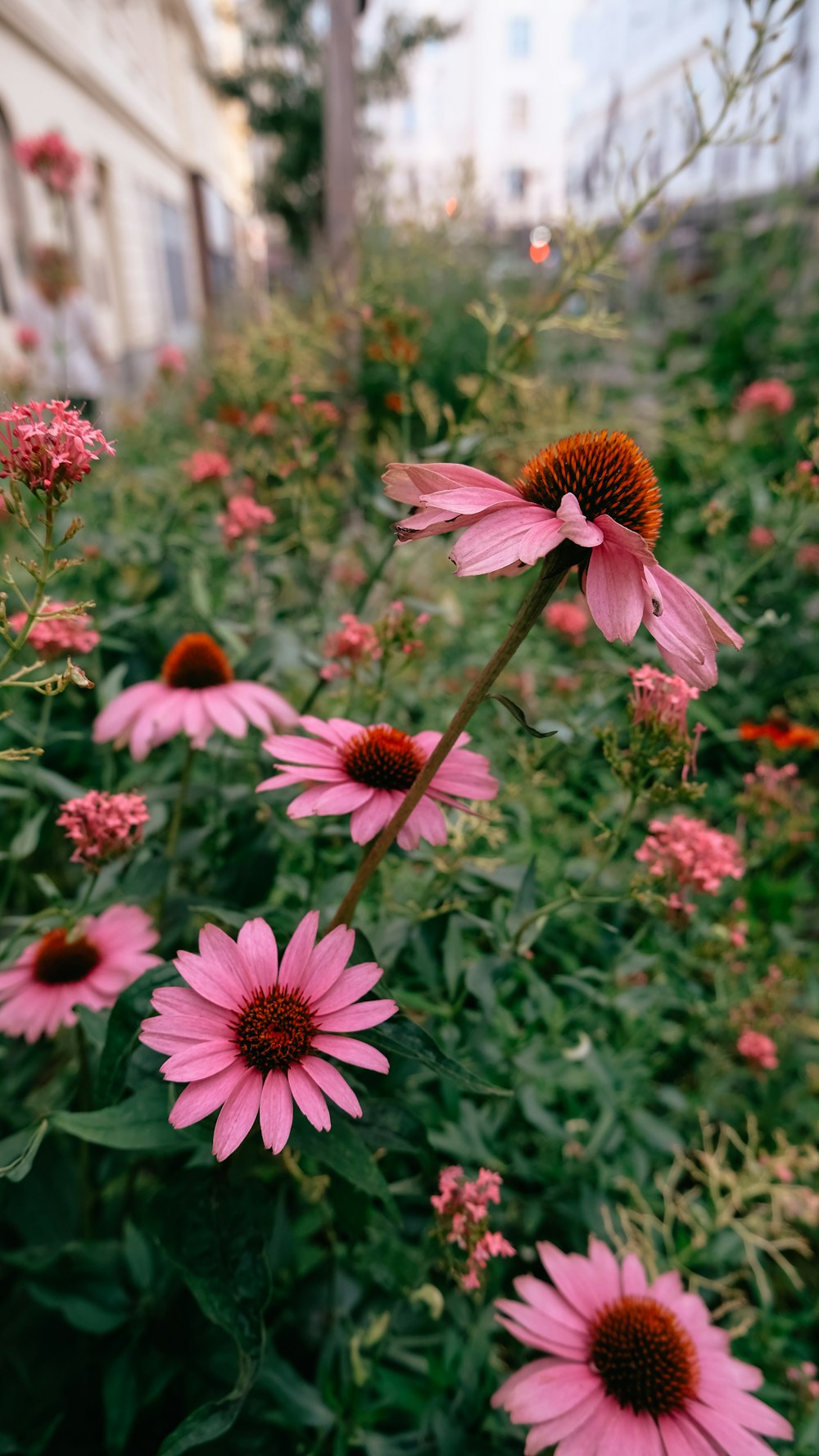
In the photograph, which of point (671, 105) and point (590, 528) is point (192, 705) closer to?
point (590, 528)

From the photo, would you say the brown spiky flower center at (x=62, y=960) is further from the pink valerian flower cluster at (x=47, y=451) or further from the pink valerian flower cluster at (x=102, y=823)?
the pink valerian flower cluster at (x=47, y=451)

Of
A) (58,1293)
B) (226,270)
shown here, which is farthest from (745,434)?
(226,270)

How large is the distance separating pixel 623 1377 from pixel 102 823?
1.92 ft

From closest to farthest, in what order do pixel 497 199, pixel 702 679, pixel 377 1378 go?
pixel 702 679, pixel 377 1378, pixel 497 199

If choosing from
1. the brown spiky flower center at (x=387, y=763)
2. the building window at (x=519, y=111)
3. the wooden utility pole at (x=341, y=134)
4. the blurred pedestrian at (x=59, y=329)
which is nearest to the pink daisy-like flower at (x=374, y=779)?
the brown spiky flower center at (x=387, y=763)

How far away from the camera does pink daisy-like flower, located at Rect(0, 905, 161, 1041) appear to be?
2.36ft

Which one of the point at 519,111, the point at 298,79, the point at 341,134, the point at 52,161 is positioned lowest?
the point at 52,161

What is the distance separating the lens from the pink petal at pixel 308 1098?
45 cm

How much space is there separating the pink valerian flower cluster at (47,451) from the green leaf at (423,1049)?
371 millimetres

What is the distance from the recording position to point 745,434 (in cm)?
222

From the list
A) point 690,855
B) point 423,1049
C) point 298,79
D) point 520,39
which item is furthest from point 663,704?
point 520,39

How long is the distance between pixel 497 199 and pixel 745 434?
4660mm

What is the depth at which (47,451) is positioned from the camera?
18.4 inches

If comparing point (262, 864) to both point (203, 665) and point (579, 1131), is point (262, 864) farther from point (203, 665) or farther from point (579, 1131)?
point (579, 1131)
